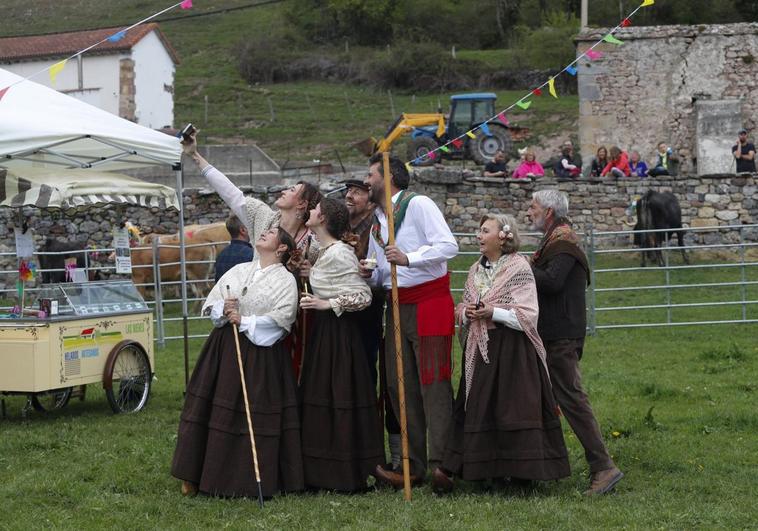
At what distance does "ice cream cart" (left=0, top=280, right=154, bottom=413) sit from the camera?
27.0 feet

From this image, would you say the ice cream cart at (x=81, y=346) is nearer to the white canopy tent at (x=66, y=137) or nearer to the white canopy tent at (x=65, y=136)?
the white canopy tent at (x=66, y=137)

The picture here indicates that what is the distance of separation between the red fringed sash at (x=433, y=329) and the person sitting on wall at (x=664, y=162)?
15003mm

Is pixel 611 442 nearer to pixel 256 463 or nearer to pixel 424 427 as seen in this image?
pixel 424 427

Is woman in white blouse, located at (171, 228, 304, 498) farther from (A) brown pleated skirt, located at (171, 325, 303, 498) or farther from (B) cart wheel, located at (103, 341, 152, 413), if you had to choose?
(B) cart wheel, located at (103, 341, 152, 413)

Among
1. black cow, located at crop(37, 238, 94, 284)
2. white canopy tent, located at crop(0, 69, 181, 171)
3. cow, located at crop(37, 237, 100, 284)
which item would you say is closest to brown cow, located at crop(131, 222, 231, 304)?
cow, located at crop(37, 237, 100, 284)

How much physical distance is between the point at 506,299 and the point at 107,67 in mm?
33721

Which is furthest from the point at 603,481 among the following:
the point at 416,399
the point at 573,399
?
the point at 416,399

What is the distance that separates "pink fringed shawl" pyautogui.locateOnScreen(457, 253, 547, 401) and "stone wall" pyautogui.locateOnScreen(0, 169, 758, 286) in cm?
1348

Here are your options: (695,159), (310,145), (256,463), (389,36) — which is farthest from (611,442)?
(389,36)

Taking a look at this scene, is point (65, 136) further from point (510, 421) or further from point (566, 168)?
point (566, 168)

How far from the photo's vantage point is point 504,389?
619cm

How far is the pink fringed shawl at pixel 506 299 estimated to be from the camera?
6223mm

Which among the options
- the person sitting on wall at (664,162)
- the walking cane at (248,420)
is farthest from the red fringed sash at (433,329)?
the person sitting on wall at (664,162)

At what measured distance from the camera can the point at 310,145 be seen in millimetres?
34156
